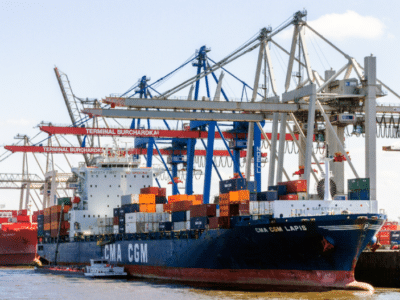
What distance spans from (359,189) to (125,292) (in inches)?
488

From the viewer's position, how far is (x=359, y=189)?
31516 millimetres

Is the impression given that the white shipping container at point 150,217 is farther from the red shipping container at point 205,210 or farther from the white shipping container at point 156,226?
the red shipping container at point 205,210

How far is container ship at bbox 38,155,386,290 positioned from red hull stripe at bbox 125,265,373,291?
0.04 m

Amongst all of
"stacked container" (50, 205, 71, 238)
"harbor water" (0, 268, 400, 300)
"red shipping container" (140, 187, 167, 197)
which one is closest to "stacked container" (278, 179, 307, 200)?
"harbor water" (0, 268, 400, 300)

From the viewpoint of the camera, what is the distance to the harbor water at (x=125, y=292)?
27234mm

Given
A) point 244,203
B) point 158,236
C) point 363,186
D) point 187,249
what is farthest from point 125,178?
point 363,186

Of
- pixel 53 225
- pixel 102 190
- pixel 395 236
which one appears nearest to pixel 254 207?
pixel 395 236

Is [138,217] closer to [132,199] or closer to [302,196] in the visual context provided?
[132,199]

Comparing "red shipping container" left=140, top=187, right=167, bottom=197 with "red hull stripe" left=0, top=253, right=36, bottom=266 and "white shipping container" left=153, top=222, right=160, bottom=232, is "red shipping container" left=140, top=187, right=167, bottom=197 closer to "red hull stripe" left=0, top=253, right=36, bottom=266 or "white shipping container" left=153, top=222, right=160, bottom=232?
"white shipping container" left=153, top=222, right=160, bottom=232

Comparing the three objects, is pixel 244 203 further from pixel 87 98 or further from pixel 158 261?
pixel 87 98

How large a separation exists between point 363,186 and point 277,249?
5777 mm

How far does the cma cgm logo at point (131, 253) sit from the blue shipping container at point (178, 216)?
2.31 metres

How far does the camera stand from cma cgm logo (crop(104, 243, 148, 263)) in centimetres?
3688

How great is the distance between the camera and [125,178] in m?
44.7
